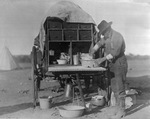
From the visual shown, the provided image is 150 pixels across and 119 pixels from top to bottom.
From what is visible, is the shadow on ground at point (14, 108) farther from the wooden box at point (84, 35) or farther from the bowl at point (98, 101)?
the wooden box at point (84, 35)

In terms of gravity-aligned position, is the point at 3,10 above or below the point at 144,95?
above

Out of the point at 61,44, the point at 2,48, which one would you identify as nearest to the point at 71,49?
the point at 61,44

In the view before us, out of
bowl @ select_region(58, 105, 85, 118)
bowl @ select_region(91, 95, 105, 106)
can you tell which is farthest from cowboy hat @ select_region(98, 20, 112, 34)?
bowl @ select_region(58, 105, 85, 118)

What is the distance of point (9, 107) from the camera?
22.0 ft

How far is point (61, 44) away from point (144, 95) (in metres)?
3.15

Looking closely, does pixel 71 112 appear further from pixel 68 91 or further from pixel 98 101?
pixel 68 91

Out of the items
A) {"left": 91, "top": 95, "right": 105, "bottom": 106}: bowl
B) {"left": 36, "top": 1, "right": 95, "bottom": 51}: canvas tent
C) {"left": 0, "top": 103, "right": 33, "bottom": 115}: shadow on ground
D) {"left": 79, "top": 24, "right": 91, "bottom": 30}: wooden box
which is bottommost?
{"left": 0, "top": 103, "right": 33, "bottom": 115}: shadow on ground

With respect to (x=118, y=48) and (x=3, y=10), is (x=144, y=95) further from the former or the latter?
(x=3, y=10)

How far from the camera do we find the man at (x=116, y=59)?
586 centimetres

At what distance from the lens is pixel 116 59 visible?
6.05 m

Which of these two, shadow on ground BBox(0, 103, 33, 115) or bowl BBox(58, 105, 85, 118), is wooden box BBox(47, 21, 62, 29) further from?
bowl BBox(58, 105, 85, 118)

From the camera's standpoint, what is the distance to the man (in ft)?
19.2

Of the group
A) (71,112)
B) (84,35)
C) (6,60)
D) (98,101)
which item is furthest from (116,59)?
(6,60)

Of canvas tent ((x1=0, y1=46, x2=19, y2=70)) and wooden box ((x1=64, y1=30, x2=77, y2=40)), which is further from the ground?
wooden box ((x1=64, y1=30, x2=77, y2=40))
